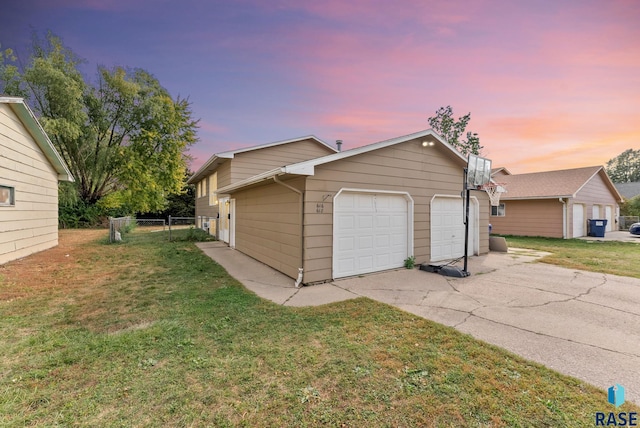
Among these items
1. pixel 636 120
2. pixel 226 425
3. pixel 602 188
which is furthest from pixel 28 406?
pixel 602 188

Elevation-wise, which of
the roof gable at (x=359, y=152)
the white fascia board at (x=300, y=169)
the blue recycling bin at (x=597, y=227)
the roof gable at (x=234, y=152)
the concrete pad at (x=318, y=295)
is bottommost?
the concrete pad at (x=318, y=295)

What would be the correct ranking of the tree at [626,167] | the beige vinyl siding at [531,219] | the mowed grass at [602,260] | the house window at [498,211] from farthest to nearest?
the tree at [626,167] → the house window at [498,211] → the beige vinyl siding at [531,219] → the mowed grass at [602,260]

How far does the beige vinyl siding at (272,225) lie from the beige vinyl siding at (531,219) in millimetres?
15617

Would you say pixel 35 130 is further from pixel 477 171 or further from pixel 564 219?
pixel 564 219

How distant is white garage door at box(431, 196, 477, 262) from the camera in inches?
320

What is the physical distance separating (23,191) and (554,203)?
23.0 metres

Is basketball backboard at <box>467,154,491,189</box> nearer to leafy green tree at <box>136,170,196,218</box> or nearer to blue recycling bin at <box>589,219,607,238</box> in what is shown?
blue recycling bin at <box>589,219,607,238</box>

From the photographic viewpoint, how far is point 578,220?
617 inches

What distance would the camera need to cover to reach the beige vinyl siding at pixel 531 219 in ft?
49.2

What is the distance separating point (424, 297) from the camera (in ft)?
16.4

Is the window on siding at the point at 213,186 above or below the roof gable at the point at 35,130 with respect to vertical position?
below

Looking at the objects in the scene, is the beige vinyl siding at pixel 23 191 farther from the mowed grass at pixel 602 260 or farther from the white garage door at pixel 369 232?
the mowed grass at pixel 602 260

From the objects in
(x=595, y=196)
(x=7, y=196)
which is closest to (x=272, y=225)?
(x=7, y=196)

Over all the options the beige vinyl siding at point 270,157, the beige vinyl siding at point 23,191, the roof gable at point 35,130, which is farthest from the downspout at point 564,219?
the beige vinyl siding at point 23,191
